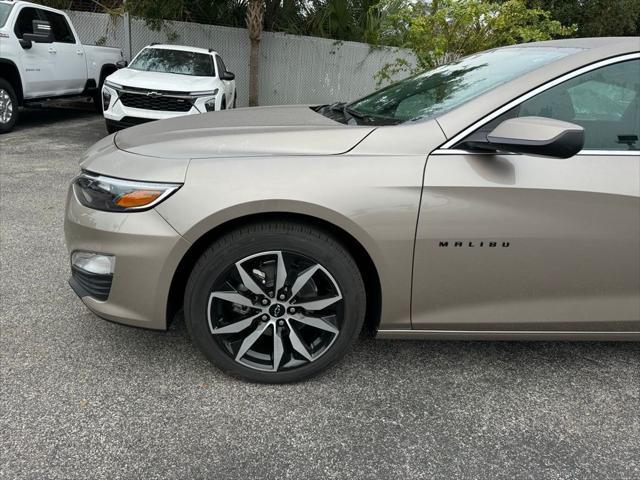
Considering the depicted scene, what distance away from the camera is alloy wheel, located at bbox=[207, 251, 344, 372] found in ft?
7.38

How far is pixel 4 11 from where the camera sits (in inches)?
311

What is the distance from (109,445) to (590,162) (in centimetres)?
230

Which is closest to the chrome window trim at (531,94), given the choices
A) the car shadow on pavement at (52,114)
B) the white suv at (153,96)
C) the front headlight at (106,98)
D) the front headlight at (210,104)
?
the white suv at (153,96)

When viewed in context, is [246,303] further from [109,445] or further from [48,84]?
[48,84]

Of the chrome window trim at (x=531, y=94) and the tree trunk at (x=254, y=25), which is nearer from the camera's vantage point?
the chrome window trim at (x=531, y=94)

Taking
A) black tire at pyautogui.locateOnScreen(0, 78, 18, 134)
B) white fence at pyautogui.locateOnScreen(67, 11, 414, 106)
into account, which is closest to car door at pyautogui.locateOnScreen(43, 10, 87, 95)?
black tire at pyautogui.locateOnScreen(0, 78, 18, 134)

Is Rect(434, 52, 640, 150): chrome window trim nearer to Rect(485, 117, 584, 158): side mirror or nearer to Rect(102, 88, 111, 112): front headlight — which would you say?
Rect(485, 117, 584, 158): side mirror

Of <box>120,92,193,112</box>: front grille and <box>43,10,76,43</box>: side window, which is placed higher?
<box>43,10,76,43</box>: side window

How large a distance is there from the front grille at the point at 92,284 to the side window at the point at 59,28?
8250mm

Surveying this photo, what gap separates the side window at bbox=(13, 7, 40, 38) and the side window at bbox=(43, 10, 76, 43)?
34 centimetres

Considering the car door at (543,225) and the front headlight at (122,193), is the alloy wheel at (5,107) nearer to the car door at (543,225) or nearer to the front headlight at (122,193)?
the front headlight at (122,193)

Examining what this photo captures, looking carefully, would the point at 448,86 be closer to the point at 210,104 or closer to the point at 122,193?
the point at 122,193

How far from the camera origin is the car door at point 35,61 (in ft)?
26.7

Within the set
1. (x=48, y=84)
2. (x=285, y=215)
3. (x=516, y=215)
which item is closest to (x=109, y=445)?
(x=285, y=215)
